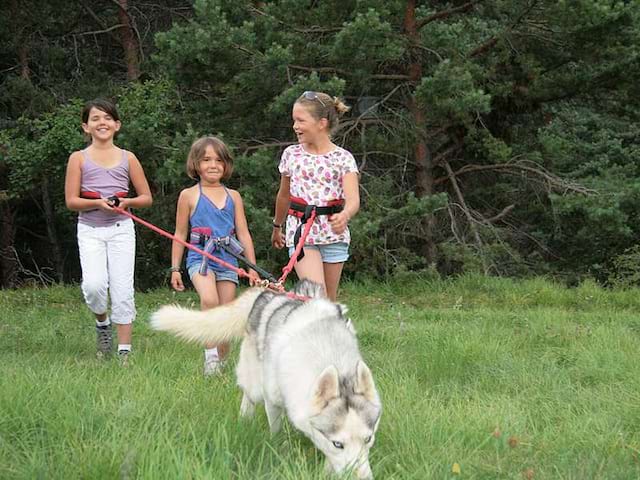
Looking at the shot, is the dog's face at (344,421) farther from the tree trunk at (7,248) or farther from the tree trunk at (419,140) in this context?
the tree trunk at (7,248)

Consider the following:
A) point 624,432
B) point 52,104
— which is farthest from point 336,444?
point 52,104

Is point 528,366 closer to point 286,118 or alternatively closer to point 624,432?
point 624,432

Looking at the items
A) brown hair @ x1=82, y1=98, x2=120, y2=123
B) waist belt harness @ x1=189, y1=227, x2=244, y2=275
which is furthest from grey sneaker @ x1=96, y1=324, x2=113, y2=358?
brown hair @ x1=82, y1=98, x2=120, y2=123

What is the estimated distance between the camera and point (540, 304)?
950 cm

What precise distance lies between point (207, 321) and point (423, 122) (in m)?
9.33

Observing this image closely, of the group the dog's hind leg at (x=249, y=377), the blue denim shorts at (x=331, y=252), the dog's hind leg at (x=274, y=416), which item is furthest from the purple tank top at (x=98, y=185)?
the dog's hind leg at (x=274, y=416)

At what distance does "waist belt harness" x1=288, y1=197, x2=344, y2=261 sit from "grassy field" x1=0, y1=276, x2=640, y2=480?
102cm

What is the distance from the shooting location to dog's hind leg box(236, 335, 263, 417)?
3.54m

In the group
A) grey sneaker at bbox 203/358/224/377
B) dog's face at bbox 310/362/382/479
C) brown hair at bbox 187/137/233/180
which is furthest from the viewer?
brown hair at bbox 187/137/233/180

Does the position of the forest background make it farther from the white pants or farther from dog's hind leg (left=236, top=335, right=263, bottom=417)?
dog's hind leg (left=236, top=335, right=263, bottom=417)

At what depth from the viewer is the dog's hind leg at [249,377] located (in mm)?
3541

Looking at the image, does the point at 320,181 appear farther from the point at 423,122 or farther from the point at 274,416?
the point at 423,122

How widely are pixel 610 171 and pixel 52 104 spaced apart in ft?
39.4

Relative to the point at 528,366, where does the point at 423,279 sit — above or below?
below
